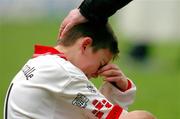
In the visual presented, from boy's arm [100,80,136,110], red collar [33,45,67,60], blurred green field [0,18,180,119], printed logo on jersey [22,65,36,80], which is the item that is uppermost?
red collar [33,45,67,60]

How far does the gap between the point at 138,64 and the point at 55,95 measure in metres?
4.20

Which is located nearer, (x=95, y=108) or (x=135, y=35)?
(x=95, y=108)

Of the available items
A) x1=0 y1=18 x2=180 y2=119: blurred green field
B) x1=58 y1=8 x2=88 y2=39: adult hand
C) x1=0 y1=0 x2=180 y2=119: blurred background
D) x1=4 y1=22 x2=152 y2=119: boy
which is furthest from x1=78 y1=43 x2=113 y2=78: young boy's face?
x1=0 y1=0 x2=180 y2=119: blurred background

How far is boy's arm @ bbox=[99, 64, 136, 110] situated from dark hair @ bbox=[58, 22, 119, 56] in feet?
0.42

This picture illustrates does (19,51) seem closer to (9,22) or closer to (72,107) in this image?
(9,22)

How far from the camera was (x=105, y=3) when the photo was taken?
265 centimetres

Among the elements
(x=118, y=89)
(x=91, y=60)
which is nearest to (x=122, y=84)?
(x=118, y=89)

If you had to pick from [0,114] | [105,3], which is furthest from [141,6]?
[105,3]

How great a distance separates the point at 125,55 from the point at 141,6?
0.43 metres

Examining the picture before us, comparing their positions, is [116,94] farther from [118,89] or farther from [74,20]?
[74,20]

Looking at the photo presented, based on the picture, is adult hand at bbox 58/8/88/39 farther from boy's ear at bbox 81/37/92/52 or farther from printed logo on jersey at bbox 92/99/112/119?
printed logo on jersey at bbox 92/99/112/119

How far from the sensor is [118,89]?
2.79m

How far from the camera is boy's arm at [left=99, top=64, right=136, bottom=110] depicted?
274cm

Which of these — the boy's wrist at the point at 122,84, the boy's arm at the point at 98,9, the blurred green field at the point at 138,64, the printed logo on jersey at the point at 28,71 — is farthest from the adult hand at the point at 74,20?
the blurred green field at the point at 138,64
